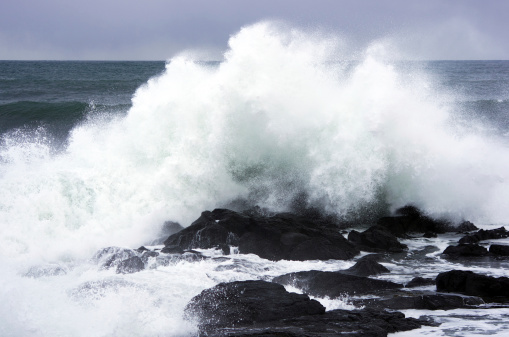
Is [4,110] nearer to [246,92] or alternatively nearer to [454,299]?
[246,92]

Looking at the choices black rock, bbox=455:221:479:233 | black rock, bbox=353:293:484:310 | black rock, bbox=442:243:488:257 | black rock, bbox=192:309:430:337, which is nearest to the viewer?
black rock, bbox=192:309:430:337

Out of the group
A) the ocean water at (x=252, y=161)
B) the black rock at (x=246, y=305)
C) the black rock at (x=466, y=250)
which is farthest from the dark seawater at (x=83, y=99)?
the black rock at (x=246, y=305)

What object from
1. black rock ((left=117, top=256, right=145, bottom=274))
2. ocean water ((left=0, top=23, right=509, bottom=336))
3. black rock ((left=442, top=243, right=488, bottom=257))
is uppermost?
ocean water ((left=0, top=23, right=509, bottom=336))

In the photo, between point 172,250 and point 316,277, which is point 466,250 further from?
point 172,250

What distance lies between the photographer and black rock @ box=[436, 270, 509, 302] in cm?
867

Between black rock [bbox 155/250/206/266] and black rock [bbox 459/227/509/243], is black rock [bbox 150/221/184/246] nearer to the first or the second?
black rock [bbox 155/250/206/266]

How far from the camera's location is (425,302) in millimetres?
8266

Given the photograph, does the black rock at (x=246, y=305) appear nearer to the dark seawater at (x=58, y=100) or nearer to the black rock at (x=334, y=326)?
the black rock at (x=334, y=326)

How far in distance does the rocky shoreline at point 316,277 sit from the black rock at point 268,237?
19 mm

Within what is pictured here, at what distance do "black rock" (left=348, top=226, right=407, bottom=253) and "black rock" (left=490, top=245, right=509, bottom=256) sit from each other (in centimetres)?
159

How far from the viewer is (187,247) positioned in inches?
453

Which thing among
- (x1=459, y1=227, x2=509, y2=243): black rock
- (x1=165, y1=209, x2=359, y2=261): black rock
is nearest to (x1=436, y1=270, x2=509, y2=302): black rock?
(x1=165, y1=209, x2=359, y2=261): black rock

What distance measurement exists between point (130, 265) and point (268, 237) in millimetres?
2614

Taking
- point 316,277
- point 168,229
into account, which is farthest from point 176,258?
point 316,277
